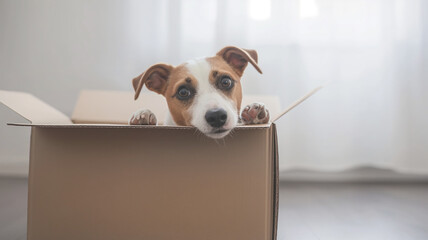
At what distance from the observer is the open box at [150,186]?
2.43ft

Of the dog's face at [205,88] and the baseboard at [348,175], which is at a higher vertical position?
the dog's face at [205,88]

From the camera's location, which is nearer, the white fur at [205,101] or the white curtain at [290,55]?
the white fur at [205,101]

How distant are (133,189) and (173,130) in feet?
0.55

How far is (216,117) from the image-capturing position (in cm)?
79

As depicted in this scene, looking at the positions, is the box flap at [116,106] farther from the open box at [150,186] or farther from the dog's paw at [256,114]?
the open box at [150,186]

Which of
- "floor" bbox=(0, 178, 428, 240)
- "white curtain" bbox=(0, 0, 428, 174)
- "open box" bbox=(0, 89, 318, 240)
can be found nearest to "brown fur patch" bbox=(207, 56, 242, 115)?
"open box" bbox=(0, 89, 318, 240)

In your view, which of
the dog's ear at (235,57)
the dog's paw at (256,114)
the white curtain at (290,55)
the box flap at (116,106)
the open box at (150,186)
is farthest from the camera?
the white curtain at (290,55)

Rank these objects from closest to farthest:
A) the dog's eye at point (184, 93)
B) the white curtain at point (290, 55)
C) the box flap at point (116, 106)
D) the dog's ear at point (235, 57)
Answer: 1. the dog's eye at point (184, 93)
2. the dog's ear at point (235, 57)
3. the box flap at point (116, 106)
4. the white curtain at point (290, 55)

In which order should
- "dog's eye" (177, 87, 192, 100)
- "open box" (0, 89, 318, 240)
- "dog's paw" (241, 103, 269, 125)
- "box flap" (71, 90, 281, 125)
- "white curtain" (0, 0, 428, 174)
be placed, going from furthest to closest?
"white curtain" (0, 0, 428, 174)
"box flap" (71, 90, 281, 125)
"dog's eye" (177, 87, 192, 100)
"dog's paw" (241, 103, 269, 125)
"open box" (0, 89, 318, 240)

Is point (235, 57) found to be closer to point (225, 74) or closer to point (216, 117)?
point (225, 74)

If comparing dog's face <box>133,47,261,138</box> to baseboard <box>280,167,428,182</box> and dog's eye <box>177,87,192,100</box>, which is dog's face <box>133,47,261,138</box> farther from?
baseboard <box>280,167,428,182</box>

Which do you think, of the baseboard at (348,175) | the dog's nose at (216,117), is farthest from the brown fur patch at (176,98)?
the baseboard at (348,175)

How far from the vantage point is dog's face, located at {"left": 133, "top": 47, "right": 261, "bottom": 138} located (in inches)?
31.6

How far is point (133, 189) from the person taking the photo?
0.74 metres
